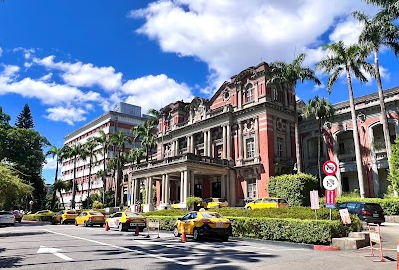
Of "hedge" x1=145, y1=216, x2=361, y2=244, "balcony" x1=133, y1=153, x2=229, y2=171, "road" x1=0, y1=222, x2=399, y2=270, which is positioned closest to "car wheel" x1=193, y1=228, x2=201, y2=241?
"hedge" x1=145, y1=216, x2=361, y2=244

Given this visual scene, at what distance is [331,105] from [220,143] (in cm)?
1475

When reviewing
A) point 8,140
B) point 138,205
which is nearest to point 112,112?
point 8,140

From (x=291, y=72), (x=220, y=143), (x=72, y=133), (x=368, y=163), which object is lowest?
(x=368, y=163)

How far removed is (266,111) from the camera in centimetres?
3959

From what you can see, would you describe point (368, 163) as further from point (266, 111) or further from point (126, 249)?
point (126, 249)

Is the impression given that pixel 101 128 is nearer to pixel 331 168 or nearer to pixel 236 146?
pixel 236 146

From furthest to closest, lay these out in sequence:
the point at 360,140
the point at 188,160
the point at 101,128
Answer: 1. the point at 101,128
2. the point at 188,160
3. the point at 360,140

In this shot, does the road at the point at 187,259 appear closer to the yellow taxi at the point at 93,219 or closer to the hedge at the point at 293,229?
the hedge at the point at 293,229

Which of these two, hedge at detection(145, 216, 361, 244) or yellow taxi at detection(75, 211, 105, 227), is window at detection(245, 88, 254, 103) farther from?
hedge at detection(145, 216, 361, 244)

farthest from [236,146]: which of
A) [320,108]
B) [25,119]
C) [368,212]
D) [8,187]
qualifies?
[25,119]

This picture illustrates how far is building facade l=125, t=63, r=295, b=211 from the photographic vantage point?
128ft

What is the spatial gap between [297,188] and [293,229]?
1885 cm

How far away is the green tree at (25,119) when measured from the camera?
92375mm

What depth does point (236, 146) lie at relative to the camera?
140 feet
